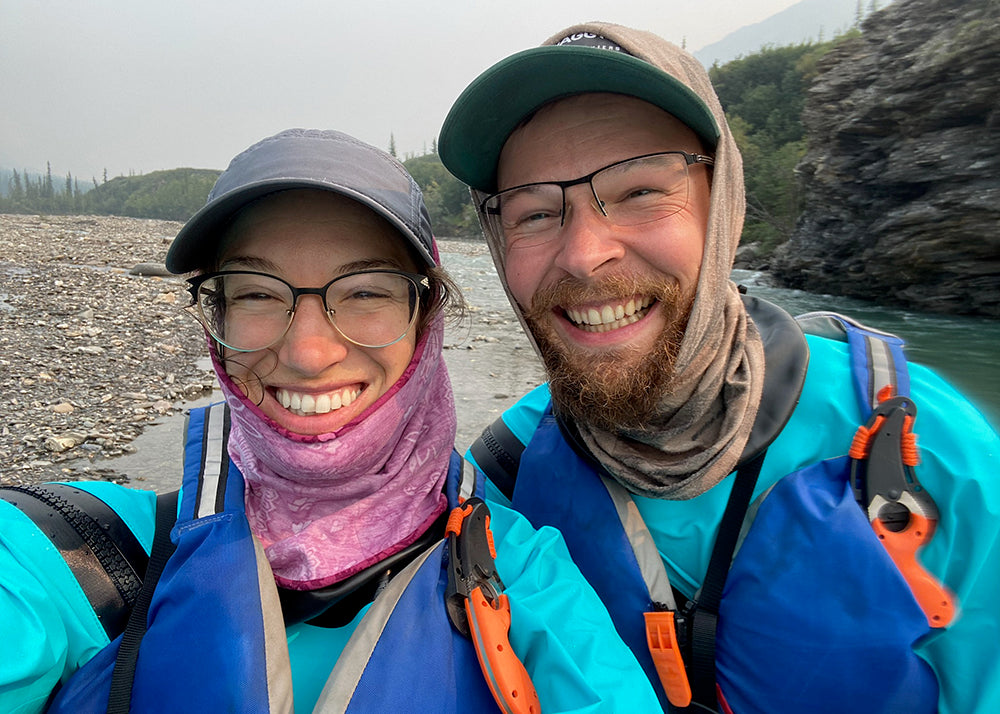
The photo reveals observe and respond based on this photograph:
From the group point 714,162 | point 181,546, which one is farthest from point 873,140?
point 181,546

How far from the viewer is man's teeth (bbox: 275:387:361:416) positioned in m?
1.49

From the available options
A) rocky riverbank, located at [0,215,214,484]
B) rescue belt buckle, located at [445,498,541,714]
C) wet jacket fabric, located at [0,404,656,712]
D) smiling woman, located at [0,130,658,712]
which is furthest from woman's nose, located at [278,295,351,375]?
rocky riverbank, located at [0,215,214,484]

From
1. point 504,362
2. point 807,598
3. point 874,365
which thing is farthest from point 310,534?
point 504,362

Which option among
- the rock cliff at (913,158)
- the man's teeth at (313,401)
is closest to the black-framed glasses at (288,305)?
the man's teeth at (313,401)

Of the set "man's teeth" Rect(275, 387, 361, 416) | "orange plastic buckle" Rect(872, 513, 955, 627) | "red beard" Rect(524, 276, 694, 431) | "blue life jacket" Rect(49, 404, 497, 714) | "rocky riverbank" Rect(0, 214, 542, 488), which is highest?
"red beard" Rect(524, 276, 694, 431)

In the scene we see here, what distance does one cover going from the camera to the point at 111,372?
6664 mm

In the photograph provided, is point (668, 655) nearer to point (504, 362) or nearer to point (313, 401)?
point (313, 401)

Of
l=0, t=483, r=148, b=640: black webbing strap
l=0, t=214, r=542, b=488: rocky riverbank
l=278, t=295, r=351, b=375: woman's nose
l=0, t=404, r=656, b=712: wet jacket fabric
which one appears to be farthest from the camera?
l=0, t=214, r=542, b=488: rocky riverbank

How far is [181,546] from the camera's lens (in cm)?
133

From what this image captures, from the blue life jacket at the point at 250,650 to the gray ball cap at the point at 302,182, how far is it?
29.0 inches

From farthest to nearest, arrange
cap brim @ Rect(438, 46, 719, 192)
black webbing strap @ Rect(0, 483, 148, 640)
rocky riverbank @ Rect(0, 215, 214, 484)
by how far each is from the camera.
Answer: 1. rocky riverbank @ Rect(0, 215, 214, 484)
2. cap brim @ Rect(438, 46, 719, 192)
3. black webbing strap @ Rect(0, 483, 148, 640)

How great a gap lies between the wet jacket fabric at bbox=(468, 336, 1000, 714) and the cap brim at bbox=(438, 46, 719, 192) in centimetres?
85

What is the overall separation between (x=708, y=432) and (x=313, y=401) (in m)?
1.12

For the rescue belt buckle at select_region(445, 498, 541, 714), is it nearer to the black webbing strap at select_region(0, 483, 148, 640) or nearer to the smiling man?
the smiling man
